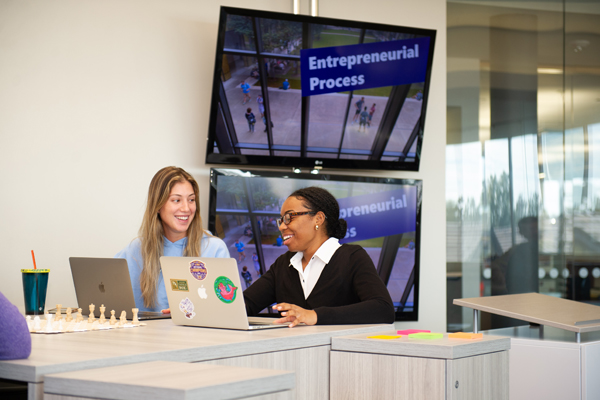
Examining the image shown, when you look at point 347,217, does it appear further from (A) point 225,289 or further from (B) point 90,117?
(A) point 225,289

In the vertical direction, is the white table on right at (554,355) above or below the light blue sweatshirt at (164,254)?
below

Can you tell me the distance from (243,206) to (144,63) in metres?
1.06

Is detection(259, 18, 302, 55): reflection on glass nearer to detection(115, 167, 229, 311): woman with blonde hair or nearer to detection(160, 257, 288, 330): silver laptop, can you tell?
detection(115, 167, 229, 311): woman with blonde hair

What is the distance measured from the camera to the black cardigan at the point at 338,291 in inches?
84.4

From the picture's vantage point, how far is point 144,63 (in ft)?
12.0

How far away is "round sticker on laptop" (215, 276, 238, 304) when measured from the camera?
72.5 inches

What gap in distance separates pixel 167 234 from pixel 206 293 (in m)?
1.04

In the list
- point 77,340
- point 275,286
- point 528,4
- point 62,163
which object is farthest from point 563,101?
point 77,340

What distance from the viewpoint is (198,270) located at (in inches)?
74.7

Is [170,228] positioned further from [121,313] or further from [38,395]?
[38,395]

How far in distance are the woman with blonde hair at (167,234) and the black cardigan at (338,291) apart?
33 centimetres

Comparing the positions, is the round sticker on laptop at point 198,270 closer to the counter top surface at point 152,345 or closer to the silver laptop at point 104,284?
the counter top surface at point 152,345

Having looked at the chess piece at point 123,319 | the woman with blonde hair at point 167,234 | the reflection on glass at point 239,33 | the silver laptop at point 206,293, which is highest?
the reflection on glass at point 239,33

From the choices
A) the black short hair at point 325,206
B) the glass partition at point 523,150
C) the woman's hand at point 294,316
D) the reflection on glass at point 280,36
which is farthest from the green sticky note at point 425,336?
the glass partition at point 523,150
